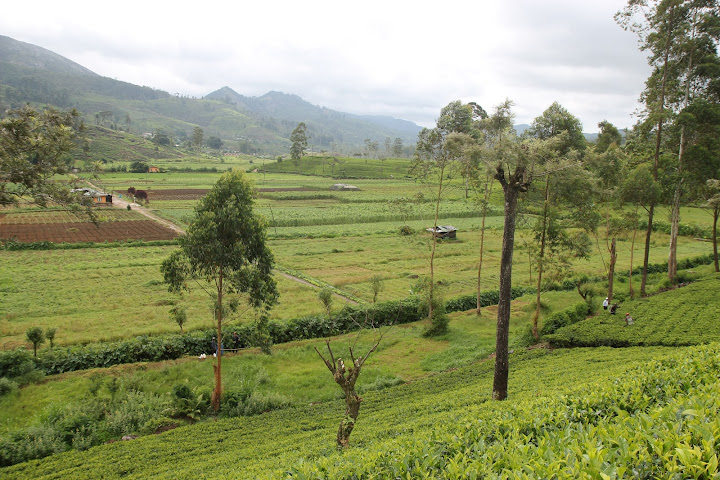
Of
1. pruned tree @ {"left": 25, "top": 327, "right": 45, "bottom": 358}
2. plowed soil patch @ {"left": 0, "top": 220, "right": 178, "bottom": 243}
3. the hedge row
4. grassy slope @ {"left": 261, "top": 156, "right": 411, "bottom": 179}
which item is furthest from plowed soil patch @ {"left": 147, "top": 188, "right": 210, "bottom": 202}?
pruned tree @ {"left": 25, "top": 327, "right": 45, "bottom": 358}

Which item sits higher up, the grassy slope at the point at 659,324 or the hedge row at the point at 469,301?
the grassy slope at the point at 659,324

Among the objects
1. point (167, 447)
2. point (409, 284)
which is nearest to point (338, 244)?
point (409, 284)

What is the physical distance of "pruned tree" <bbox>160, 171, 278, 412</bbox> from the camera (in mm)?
16750

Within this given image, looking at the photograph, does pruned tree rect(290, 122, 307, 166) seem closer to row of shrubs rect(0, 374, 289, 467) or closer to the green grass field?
the green grass field

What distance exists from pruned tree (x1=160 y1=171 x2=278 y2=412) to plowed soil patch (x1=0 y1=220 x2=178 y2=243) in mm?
35224

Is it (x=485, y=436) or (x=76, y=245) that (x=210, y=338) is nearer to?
(x=485, y=436)

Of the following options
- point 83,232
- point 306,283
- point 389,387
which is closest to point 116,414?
point 389,387

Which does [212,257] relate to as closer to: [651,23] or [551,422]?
[551,422]

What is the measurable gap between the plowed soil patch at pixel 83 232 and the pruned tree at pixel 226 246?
35.2m

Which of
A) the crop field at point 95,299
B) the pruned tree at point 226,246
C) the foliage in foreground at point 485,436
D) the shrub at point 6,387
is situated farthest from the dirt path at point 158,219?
the shrub at point 6,387

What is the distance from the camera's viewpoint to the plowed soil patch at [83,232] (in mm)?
46531

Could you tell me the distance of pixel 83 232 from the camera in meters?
50.8

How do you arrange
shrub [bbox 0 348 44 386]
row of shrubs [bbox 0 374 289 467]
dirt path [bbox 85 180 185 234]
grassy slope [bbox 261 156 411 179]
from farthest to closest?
grassy slope [bbox 261 156 411 179], dirt path [bbox 85 180 185 234], shrub [bbox 0 348 44 386], row of shrubs [bbox 0 374 289 467]

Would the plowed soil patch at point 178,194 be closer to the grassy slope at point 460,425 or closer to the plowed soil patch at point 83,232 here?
the plowed soil patch at point 83,232
